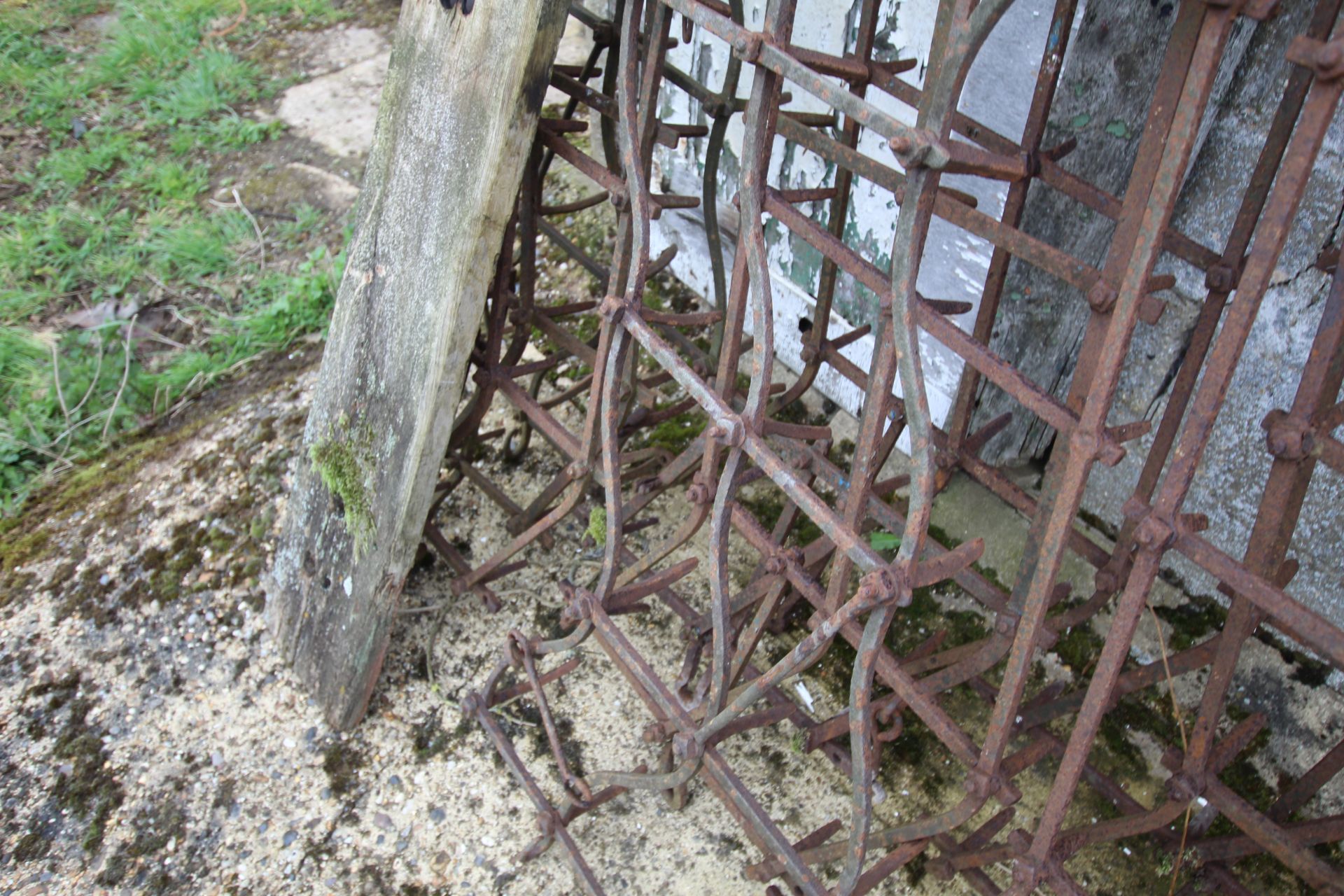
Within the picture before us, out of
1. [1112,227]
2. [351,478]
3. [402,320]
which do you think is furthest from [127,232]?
[1112,227]

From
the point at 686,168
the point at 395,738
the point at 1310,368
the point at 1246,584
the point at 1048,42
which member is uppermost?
the point at 1048,42

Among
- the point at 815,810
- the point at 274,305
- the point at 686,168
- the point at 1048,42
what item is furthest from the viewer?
the point at 274,305

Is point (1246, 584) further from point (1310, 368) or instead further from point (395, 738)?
point (395, 738)

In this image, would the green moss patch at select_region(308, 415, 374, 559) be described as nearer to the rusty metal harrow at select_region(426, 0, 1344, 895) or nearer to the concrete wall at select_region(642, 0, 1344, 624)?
the rusty metal harrow at select_region(426, 0, 1344, 895)

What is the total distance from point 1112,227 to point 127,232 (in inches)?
146

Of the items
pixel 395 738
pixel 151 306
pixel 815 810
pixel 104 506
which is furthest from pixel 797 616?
pixel 151 306

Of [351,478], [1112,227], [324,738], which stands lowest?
[324,738]

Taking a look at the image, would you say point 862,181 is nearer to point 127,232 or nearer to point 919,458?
point 919,458

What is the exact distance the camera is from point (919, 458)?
4.53 ft

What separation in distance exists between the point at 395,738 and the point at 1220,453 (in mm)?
1996

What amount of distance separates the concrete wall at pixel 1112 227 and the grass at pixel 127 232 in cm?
219

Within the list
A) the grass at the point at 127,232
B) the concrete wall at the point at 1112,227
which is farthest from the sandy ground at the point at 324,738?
the grass at the point at 127,232

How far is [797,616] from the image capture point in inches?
99.5

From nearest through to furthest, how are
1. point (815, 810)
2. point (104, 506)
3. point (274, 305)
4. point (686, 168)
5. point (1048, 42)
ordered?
point (1048, 42) < point (815, 810) < point (104, 506) < point (686, 168) < point (274, 305)
